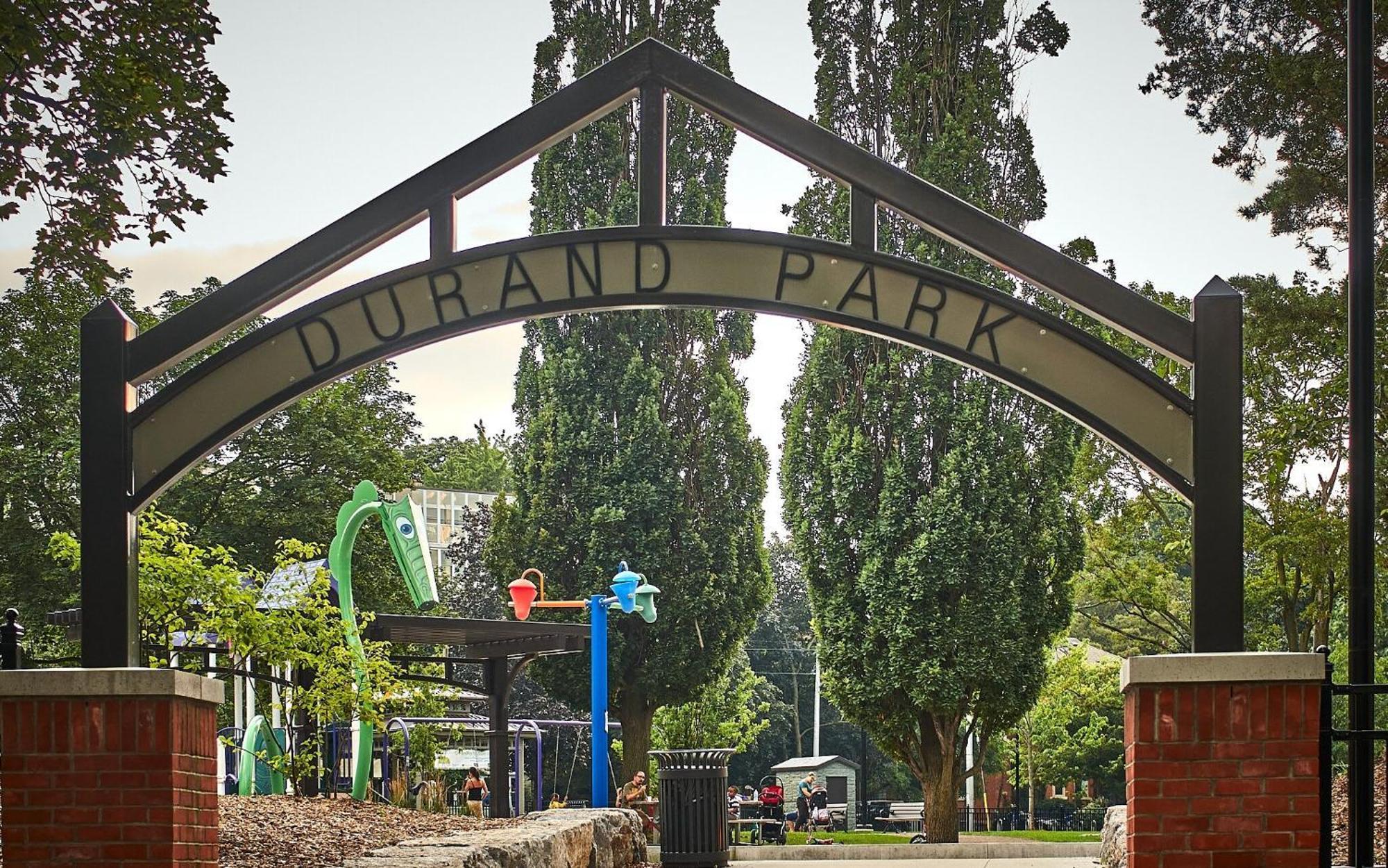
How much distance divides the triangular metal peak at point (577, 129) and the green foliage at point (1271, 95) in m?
13.5

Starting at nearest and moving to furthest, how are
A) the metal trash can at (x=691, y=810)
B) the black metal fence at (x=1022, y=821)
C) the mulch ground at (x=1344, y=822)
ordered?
the mulch ground at (x=1344, y=822) < the metal trash can at (x=691, y=810) < the black metal fence at (x=1022, y=821)

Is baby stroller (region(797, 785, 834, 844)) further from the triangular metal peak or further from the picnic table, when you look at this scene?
the triangular metal peak

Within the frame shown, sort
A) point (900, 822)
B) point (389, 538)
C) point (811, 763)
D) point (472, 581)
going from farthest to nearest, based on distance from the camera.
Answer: point (472, 581)
point (811, 763)
point (900, 822)
point (389, 538)

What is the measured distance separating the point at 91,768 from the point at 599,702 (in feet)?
36.9

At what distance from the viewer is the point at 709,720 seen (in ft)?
117

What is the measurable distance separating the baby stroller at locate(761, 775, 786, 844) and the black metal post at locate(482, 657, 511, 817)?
9.84 meters

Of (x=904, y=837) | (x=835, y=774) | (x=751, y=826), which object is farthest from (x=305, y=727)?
(x=835, y=774)

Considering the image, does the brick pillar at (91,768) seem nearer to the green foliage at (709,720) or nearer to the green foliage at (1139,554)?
the green foliage at (1139,554)

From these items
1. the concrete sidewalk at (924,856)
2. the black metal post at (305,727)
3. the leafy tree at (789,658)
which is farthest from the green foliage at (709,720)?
the leafy tree at (789,658)

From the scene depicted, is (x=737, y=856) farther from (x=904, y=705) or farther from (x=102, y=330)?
(x=102, y=330)

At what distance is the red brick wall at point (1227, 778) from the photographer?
6.32 metres

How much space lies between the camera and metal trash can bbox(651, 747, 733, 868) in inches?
586

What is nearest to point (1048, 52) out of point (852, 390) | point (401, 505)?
point (852, 390)

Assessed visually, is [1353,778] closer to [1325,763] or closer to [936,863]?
[1325,763]
